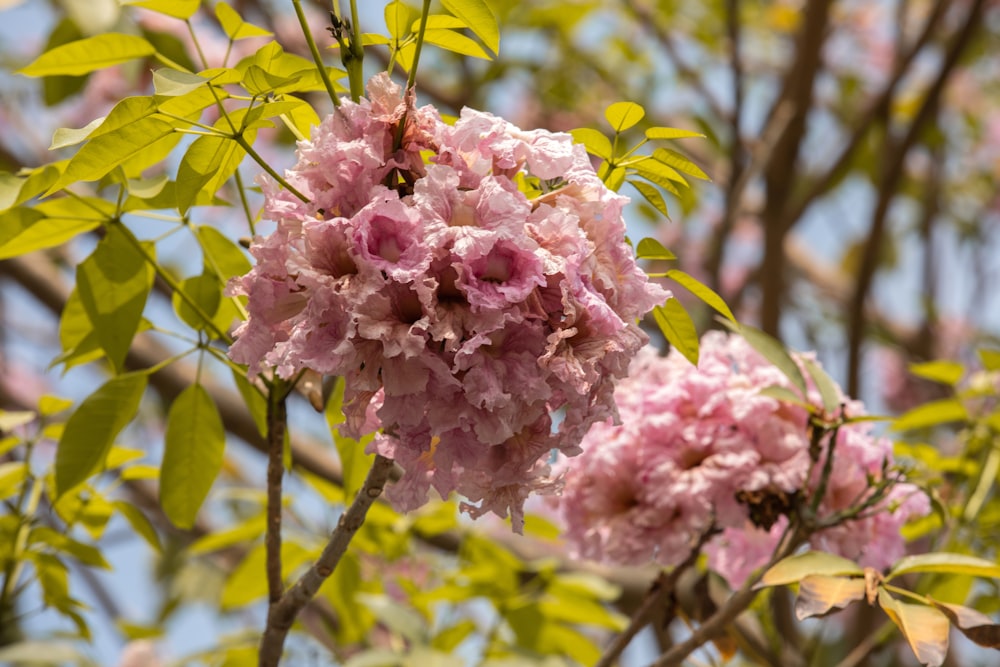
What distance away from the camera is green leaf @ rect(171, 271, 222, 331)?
3.47 feet

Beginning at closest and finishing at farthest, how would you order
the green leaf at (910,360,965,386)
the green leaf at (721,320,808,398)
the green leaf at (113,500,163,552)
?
the green leaf at (721,320,808,398)
the green leaf at (113,500,163,552)
the green leaf at (910,360,965,386)

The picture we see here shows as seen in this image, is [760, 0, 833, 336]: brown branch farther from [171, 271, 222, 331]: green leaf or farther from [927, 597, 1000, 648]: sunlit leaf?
[171, 271, 222, 331]: green leaf

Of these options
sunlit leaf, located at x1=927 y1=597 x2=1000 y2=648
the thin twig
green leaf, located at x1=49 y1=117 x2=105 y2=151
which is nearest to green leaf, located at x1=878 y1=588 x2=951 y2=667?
sunlit leaf, located at x1=927 y1=597 x2=1000 y2=648

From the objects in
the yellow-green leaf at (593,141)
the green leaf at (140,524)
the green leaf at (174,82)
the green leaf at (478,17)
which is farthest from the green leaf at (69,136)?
the green leaf at (140,524)

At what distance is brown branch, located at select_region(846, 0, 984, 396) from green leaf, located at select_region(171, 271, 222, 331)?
5.55 feet

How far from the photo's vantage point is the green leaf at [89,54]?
0.95 m

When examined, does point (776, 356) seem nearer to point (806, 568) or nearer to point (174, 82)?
point (806, 568)

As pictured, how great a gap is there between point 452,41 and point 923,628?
2.17 feet

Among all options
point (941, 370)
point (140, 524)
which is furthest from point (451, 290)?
point (941, 370)

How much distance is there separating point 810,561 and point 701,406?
0.96 feet

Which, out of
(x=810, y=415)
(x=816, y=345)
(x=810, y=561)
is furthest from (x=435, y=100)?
(x=810, y=561)

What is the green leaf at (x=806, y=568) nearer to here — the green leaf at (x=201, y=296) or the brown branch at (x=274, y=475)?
the brown branch at (x=274, y=475)

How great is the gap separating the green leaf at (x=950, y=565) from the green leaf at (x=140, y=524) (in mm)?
838

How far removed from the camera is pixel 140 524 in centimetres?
128
